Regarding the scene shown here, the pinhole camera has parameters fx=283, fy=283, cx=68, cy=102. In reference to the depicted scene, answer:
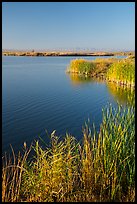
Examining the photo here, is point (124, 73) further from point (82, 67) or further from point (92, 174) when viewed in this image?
point (92, 174)

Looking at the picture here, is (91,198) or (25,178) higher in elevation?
Result: (25,178)

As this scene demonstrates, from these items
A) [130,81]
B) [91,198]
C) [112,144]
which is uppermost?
[130,81]

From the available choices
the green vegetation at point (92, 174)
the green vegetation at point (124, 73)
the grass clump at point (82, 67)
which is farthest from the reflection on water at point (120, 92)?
the green vegetation at point (92, 174)

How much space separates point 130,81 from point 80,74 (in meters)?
6.42

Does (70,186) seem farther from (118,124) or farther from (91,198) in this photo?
(118,124)

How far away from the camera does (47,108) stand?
9.55 m

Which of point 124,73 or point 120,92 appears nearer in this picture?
point 120,92

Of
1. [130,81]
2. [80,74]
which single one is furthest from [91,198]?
[80,74]

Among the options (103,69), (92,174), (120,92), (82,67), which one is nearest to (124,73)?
(120,92)

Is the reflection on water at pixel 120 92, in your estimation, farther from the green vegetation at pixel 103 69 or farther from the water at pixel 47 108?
the green vegetation at pixel 103 69

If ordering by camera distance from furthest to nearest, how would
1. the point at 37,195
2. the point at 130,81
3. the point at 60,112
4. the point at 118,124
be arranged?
the point at 130,81, the point at 60,112, the point at 118,124, the point at 37,195

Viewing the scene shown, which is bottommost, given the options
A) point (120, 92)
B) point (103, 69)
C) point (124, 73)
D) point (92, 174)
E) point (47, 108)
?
point (92, 174)

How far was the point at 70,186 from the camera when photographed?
9.88 feet

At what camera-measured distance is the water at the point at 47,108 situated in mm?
7027
